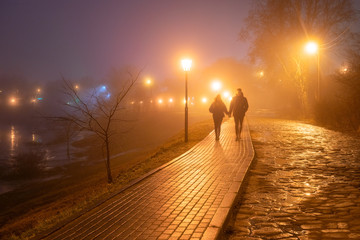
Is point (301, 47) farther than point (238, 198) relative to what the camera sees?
Yes

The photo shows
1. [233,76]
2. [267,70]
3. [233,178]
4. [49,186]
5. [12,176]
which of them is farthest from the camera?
[233,76]

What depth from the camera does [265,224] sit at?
159 inches

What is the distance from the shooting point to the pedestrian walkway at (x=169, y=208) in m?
3.68

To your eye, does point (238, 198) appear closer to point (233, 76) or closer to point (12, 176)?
point (12, 176)

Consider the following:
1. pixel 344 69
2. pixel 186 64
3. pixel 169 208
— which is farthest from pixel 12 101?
pixel 169 208

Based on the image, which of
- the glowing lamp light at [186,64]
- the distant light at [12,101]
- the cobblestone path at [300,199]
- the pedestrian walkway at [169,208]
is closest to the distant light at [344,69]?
the cobblestone path at [300,199]

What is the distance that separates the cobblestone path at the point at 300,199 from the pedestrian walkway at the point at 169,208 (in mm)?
306

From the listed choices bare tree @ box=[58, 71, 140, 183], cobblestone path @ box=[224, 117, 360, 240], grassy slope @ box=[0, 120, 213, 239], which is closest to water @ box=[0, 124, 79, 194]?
grassy slope @ box=[0, 120, 213, 239]

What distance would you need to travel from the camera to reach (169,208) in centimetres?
454

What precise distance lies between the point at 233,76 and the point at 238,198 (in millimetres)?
64220

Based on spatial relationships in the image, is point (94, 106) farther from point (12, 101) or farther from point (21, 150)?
point (12, 101)

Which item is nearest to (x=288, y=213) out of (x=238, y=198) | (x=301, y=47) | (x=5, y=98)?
(x=238, y=198)

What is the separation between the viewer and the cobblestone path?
3.80 meters

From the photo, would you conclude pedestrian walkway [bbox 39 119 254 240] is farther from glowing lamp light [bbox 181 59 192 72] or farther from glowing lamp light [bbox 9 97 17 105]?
glowing lamp light [bbox 9 97 17 105]
